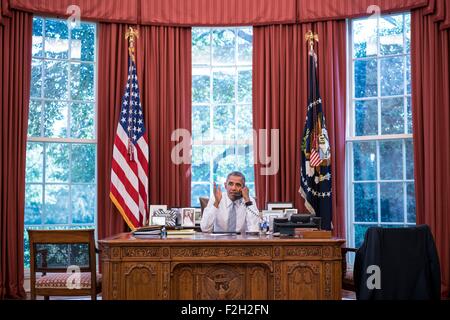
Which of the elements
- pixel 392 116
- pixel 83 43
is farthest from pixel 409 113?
pixel 83 43

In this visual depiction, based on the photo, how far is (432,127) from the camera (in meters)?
6.18

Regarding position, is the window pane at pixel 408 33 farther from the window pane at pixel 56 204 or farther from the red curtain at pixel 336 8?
the window pane at pixel 56 204

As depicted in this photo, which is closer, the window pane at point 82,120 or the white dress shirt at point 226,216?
the white dress shirt at point 226,216

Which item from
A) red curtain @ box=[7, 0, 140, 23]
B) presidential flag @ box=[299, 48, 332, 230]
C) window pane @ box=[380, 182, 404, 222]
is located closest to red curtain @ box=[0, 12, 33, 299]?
red curtain @ box=[7, 0, 140, 23]

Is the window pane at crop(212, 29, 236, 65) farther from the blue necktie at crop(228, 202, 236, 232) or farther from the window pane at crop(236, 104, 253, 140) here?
the blue necktie at crop(228, 202, 236, 232)

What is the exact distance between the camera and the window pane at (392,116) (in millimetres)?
6637

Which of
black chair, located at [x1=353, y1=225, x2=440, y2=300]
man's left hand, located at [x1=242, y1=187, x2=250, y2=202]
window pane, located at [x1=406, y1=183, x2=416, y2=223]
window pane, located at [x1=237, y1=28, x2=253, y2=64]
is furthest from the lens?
window pane, located at [x1=237, y1=28, x2=253, y2=64]

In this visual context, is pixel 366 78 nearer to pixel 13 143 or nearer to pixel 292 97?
pixel 292 97

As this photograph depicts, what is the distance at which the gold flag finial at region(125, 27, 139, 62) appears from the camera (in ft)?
22.0

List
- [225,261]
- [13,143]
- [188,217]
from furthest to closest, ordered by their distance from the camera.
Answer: [13,143]
[188,217]
[225,261]

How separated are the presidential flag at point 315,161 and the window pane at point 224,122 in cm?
96

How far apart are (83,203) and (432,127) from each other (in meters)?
4.05

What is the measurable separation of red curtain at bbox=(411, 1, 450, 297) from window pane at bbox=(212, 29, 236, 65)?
2153 mm

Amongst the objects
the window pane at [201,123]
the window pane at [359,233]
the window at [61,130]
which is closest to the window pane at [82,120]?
the window at [61,130]
